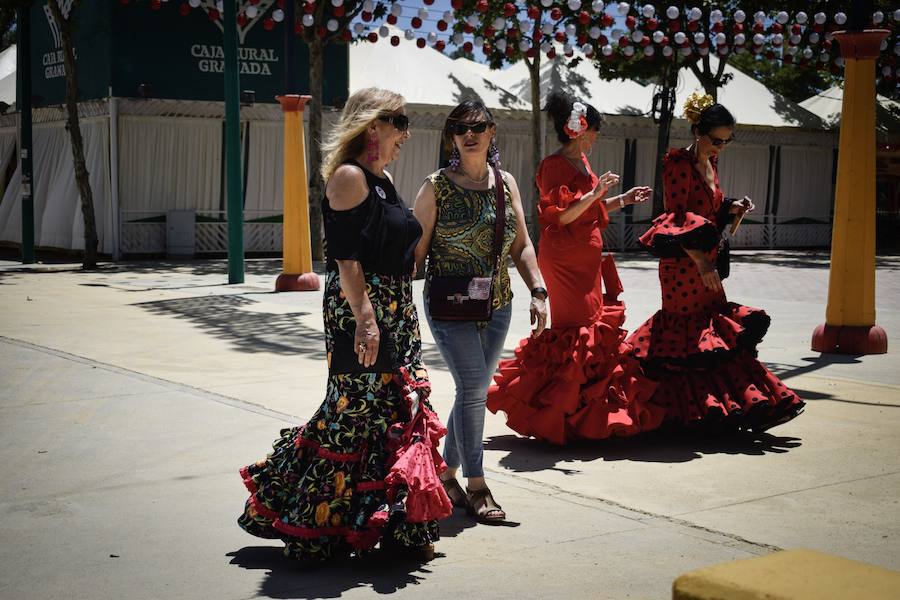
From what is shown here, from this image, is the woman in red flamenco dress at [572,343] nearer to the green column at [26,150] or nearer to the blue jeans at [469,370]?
the blue jeans at [469,370]

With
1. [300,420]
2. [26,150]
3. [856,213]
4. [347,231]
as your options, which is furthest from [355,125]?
[26,150]

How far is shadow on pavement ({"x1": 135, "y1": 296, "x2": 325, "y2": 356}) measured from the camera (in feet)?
34.9

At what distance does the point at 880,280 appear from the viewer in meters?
18.3

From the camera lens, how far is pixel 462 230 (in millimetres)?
5281

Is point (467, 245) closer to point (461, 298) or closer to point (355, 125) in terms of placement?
point (461, 298)

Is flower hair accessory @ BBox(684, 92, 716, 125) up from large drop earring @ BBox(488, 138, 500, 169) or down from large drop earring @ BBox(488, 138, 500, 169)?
up

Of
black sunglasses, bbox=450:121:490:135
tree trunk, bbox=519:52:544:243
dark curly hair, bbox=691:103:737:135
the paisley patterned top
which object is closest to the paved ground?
the paisley patterned top

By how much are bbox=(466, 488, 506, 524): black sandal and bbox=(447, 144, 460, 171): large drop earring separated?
1.45 metres

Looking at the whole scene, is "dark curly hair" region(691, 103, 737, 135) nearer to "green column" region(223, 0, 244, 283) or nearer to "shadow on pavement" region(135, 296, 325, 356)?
"shadow on pavement" region(135, 296, 325, 356)

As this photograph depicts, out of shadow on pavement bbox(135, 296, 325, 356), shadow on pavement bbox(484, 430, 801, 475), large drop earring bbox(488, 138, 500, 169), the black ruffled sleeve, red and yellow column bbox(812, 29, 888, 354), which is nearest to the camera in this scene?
the black ruffled sleeve

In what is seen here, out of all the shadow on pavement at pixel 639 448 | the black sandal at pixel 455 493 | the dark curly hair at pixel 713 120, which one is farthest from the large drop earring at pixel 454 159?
the dark curly hair at pixel 713 120

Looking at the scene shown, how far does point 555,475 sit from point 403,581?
1.80m

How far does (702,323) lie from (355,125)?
2.93 m

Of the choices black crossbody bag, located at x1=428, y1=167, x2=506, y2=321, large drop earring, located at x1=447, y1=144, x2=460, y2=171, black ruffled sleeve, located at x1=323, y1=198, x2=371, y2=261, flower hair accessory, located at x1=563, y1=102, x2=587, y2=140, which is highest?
flower hair accessory, located at x1=563, y1=102, x2=587, y2=140
